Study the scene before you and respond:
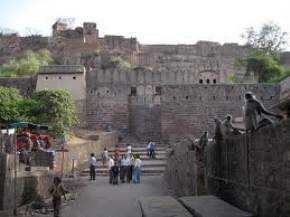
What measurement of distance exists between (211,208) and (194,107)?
2138 centimetres

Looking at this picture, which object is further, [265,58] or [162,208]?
[265,58]

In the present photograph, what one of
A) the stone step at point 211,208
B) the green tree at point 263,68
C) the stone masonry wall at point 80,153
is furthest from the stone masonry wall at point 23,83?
the stone step at point 211,208

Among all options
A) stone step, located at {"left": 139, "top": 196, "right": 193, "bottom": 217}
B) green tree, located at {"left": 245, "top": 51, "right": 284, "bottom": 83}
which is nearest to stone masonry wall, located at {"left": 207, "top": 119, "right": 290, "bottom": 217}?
stone step, located at {"left": 139, "top": 196, "right": 193, "bottom": 217}

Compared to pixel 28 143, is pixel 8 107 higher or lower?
higher

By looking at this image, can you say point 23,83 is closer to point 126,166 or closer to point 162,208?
point 126,166

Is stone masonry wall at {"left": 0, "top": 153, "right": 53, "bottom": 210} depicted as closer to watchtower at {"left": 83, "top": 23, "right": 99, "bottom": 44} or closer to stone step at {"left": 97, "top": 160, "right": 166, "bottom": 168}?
stone step at {"left": 97, "top": 160, "right": 166, "bottom": 168}

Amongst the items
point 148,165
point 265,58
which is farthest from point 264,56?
point 148,165

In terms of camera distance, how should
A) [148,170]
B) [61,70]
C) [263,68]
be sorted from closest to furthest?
[148,170] < [61,70] < [263,68]

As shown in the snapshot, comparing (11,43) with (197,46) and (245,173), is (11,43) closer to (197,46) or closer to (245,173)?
(197,46)

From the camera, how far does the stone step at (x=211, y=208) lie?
6684mm

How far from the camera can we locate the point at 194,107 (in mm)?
28547

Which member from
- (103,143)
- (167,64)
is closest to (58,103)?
(103,143)

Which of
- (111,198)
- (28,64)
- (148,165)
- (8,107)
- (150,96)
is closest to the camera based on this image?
(111,198)

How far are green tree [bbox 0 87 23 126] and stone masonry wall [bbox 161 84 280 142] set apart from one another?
736cm
